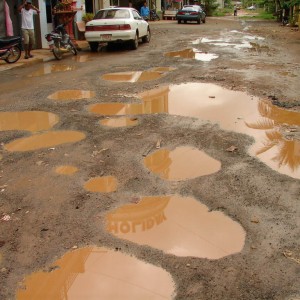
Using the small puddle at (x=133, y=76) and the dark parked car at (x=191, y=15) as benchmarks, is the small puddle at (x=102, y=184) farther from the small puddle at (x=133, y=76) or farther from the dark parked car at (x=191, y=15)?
the dark parked car at (x=191, y=15)

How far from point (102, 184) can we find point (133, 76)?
22.7 ft

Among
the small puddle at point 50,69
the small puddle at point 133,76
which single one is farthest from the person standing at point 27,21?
the small puddle at point 133,76

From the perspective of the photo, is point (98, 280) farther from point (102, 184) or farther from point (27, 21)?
point (27, 21)

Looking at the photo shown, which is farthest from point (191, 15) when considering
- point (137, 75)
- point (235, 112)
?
point (235, 112)

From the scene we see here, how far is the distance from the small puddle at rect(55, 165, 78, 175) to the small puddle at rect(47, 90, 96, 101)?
3777 mm

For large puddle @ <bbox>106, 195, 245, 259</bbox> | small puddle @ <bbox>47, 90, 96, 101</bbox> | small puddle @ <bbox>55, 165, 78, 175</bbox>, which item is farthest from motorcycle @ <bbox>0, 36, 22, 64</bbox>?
large puddle @ <bbox>106, 195, 245, 259</bbox>

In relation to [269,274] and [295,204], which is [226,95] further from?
[269,274]

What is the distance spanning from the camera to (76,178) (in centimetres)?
515

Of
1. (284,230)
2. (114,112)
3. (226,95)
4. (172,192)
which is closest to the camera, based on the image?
(284,230)

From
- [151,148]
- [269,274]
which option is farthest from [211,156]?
[269,274]

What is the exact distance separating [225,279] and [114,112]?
5113 millimetres

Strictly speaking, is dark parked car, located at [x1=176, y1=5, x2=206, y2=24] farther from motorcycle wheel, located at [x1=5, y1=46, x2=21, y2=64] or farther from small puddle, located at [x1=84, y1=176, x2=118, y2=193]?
small puddle, located at [x1=84, y1=176, x2=118, y2=193]

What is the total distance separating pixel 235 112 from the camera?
7781 mm

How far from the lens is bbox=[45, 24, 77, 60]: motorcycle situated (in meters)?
15.1
